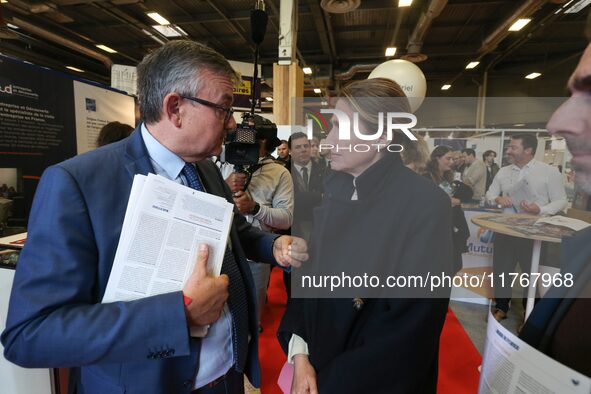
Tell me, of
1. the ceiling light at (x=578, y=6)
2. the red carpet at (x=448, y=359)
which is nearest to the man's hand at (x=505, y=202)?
the red carpet at (x=448, y=359)

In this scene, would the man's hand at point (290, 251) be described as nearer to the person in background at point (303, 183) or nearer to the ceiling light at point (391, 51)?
the person in background at point (303, 183)

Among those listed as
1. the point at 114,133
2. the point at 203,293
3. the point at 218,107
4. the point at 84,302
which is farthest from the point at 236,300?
the point at 114,133

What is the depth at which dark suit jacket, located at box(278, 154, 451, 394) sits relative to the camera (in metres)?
0.82

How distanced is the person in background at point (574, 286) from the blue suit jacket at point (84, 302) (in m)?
0.72

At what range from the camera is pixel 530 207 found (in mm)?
2551

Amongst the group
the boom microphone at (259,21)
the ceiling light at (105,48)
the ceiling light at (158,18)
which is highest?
the ceiling light at (105,48)

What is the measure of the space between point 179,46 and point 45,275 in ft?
2.00

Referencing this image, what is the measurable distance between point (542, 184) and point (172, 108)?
9.05 feet

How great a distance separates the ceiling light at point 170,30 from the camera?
6.29m

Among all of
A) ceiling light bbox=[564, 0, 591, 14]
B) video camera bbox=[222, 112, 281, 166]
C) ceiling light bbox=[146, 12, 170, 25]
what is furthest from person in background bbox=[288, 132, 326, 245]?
ceiling light bbox=[564, 0, 591, 14]

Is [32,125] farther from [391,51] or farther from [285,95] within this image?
[391,51]

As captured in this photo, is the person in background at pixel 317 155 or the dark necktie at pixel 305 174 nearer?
the person in background at pixel 317 155

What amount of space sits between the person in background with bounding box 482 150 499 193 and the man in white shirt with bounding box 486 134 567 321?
0.13ft

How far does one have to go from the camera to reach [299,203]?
6.60 ft
